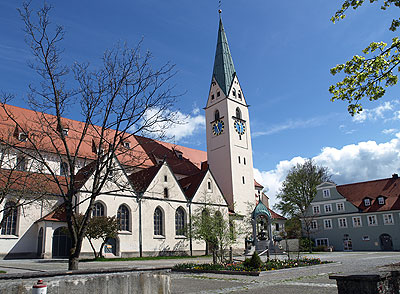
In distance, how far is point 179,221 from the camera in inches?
1462

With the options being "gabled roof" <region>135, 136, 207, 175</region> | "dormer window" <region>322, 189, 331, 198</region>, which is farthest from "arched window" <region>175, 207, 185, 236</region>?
"dormer window" <region>322, 189, 331, 198</region>

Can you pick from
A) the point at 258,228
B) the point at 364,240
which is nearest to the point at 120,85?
the point at 258,228

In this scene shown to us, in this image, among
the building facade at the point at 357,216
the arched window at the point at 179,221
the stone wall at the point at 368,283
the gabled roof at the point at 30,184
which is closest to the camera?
the stone wall at the point at 368,283

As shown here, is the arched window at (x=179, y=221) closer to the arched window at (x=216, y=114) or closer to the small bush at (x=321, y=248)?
the arched window at (x=216, y=114)

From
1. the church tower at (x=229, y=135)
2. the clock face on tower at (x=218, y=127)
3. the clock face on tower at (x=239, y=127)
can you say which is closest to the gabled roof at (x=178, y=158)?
the church tower at (x=229, y=135)

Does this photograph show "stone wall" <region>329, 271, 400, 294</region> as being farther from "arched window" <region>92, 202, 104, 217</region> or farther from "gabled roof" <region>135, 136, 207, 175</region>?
"gabled roof" <region>135, 136, 207, 175</region>

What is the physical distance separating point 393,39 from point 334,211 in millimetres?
45016

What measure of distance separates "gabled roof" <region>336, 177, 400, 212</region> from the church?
35.6 ft

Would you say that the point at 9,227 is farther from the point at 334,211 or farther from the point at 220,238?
the point at 334,211

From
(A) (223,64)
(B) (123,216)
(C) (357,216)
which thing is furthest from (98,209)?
(C) (357,216)

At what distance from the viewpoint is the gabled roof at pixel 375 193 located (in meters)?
45.2

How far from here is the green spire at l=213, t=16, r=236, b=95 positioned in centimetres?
5244

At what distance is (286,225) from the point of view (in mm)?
53000

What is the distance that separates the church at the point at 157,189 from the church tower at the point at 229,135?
0.45 ft
